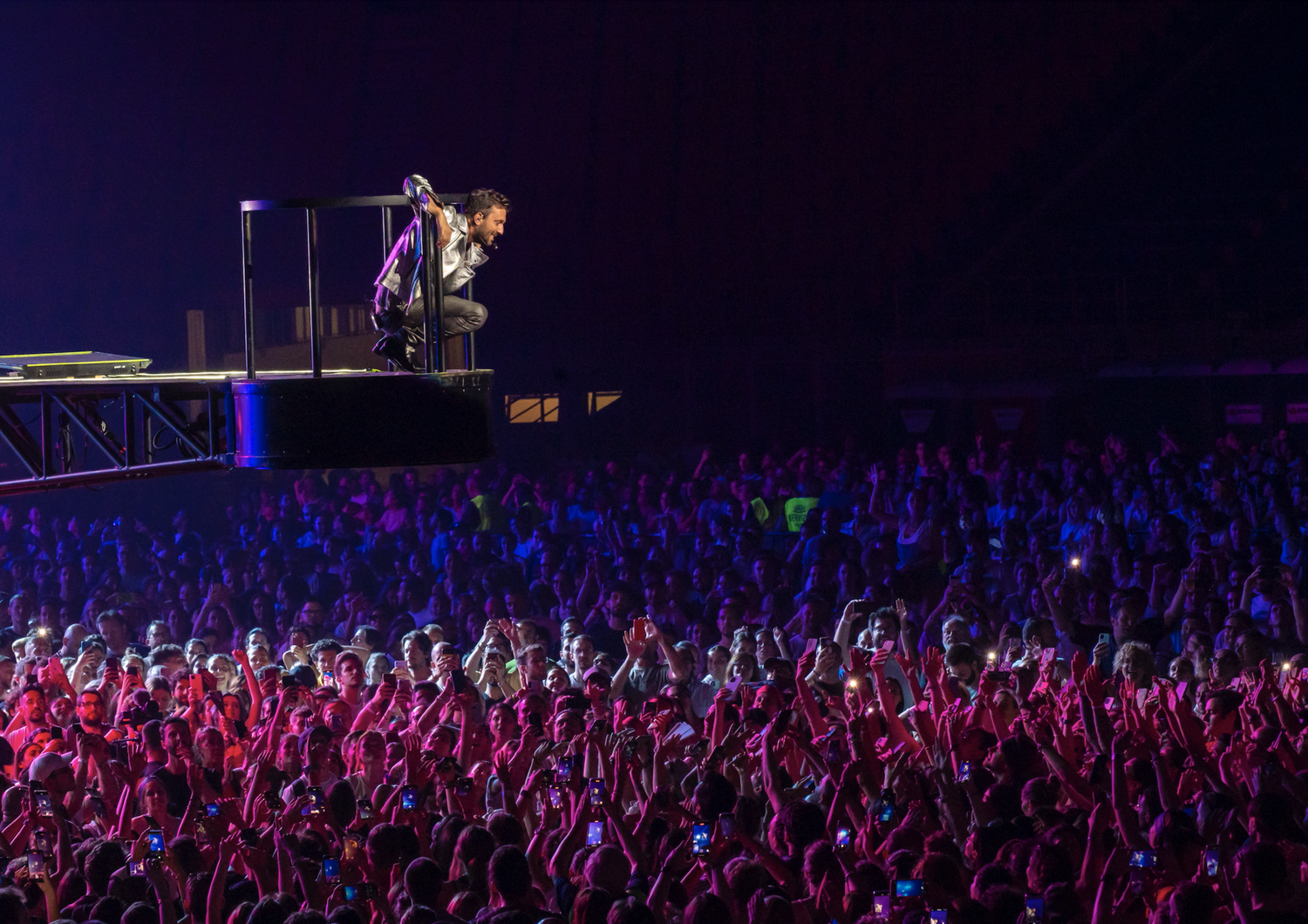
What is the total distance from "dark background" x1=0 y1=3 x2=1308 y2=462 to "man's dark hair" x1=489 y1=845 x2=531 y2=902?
1202 cm

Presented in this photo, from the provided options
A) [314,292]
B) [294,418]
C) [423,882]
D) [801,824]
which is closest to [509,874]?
[423,882]

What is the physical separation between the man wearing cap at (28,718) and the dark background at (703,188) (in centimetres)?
947

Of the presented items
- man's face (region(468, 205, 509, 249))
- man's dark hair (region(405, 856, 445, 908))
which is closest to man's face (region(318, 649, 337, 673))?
man's face (region(468, 205, 509, 249))

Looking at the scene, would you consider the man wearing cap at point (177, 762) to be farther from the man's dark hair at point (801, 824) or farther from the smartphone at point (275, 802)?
the man's dark hair at point (801, 824)

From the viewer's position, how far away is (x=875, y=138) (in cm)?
1814

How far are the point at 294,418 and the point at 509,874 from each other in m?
2.40

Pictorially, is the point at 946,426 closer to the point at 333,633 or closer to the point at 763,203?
the point at 763,203

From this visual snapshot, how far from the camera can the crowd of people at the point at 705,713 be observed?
16.1ft

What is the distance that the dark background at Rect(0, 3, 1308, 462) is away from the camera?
15984mm

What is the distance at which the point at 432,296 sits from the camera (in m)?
6.54

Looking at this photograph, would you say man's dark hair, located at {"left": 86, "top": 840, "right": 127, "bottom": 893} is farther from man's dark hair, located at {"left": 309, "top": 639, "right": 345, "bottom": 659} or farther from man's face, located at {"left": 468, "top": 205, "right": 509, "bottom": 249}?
man's dark hair, located at {"left": 309, "top": 639, "right": 345, "bottom": 659}

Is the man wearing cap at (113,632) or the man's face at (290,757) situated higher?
the man wearing cap at (113,632)

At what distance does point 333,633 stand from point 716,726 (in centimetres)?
447

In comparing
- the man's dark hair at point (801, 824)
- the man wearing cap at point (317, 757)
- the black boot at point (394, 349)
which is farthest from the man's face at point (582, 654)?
the man's dark hair at point (801, 824)
